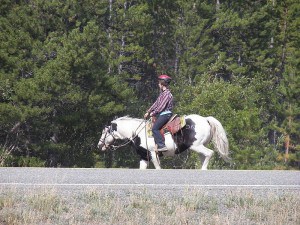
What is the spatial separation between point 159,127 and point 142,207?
9201 mm

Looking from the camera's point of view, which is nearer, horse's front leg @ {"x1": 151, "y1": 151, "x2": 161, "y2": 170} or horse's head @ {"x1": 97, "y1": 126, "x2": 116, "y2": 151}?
horse's front leg @ {"x1": 151, "y1": 151, "x2": 161, "y2": 170}

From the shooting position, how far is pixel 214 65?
54906 millimetres

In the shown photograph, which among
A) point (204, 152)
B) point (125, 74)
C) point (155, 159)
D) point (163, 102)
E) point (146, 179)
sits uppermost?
point (146, 179)

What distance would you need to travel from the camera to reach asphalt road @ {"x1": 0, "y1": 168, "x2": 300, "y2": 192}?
509 inches

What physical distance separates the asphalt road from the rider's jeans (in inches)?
Answer: 182

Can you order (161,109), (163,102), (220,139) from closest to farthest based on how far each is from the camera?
(163,102), (161,109), (220,139)

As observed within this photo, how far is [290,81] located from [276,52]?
8250 mm

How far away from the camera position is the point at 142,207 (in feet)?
37.3

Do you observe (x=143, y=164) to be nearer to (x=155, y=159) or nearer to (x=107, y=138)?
(x=155, y=159)

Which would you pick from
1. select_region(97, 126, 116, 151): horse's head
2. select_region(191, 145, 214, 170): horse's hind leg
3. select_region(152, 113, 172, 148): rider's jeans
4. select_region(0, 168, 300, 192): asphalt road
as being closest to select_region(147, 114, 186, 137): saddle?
select_region(152, 113, 172, 148): rider's jeans

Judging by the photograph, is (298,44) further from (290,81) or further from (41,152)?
(41,152)

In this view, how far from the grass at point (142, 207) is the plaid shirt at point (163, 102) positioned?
24.2 feet

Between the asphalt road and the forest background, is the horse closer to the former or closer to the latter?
the asphalt road

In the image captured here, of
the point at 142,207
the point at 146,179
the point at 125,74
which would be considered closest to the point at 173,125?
the point at 146,179
